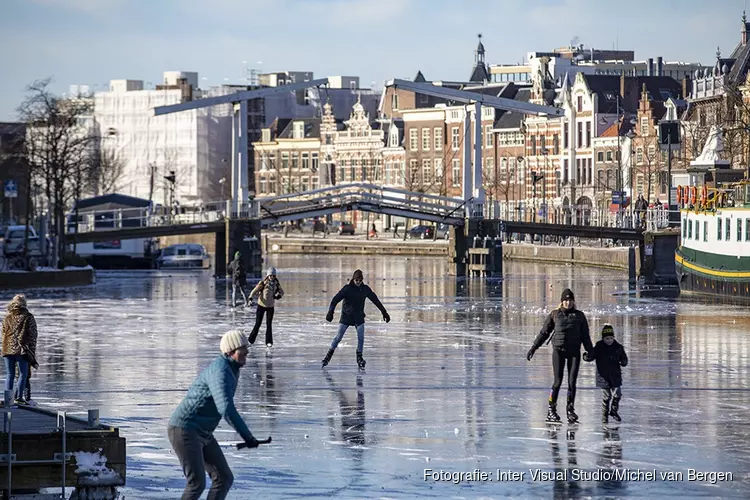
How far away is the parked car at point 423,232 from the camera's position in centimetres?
10962

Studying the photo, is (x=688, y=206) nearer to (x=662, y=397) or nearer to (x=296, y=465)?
(x=662, y=397)

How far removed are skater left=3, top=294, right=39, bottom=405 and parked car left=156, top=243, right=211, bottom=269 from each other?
62067 mm

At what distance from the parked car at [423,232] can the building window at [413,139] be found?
571 inches

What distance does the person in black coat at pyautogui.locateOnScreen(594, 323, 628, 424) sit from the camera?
18.6 metres

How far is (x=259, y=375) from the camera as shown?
24.5 m

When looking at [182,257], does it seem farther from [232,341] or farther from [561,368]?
[232,341]

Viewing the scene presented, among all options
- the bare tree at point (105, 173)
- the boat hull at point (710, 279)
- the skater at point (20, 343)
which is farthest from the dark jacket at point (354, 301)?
the bare tree at point (105, 173)

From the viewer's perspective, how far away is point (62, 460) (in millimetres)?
13203

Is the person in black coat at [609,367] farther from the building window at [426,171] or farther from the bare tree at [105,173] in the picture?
the building window at [426,171]

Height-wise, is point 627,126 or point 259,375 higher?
point 627,126

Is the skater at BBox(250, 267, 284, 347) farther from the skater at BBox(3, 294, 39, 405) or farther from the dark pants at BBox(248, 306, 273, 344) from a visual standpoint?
the skater at BBox(3, 294, 39, 405)

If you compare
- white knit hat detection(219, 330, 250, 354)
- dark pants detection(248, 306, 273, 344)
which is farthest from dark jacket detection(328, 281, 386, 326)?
white knit hat detection(219, 330, 250, 354)

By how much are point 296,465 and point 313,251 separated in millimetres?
93523

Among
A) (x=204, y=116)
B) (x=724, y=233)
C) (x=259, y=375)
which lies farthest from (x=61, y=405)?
(x=204, y=116)
